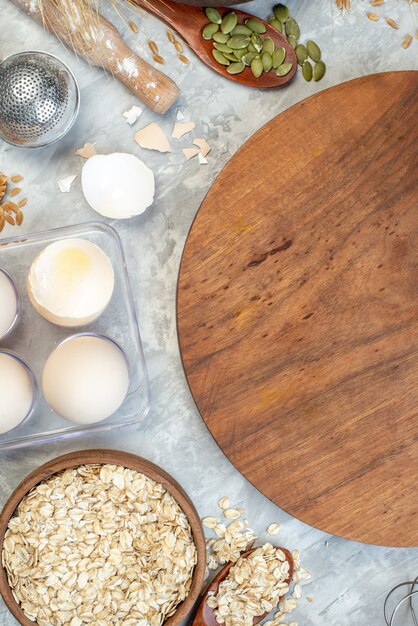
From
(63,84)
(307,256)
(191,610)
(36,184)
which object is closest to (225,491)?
(191,610)

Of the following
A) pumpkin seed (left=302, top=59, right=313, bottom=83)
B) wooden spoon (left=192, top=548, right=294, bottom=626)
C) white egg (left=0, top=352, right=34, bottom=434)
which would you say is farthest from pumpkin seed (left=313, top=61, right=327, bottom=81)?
wooden spoon (left=192, top=548, right=294, bottom=626)

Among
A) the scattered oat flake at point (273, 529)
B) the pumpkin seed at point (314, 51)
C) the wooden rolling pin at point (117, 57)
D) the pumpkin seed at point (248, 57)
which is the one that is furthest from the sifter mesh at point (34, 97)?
the scattered oat flake at point (273, 529)

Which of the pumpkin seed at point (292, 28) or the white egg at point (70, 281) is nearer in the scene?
the white egg at point (70, 281)

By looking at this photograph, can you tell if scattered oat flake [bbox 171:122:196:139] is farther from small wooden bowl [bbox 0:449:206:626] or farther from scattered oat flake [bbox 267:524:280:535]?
scattered oat flake [bbox 267:524:280:535]

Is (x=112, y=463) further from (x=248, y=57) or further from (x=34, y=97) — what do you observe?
(x=248, y=57)

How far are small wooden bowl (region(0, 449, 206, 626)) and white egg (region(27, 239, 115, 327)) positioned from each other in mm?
211

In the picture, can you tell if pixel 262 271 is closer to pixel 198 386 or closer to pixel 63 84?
pixel 198 386

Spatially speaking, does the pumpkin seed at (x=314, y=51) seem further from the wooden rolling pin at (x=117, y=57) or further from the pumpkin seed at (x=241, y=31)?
the wooden rolling pin at (x=117, y=57)

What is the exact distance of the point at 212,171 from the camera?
1157 mm

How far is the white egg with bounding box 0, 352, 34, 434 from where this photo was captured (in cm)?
95

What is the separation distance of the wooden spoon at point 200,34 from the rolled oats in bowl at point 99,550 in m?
0.65

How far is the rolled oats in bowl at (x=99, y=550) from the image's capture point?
1.07 meters

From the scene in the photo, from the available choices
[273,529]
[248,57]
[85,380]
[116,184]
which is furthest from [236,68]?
[273,529]

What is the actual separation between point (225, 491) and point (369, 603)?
320 millimetres
